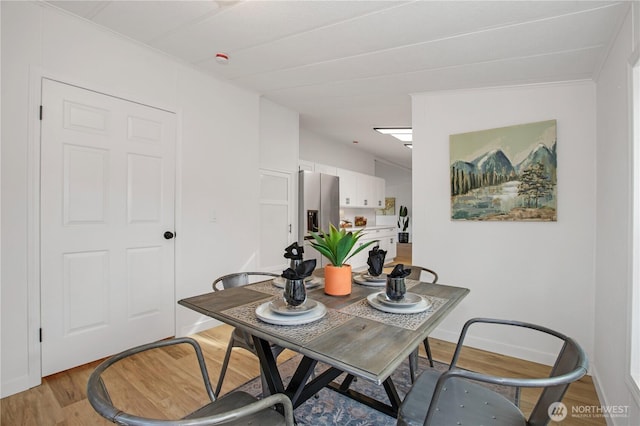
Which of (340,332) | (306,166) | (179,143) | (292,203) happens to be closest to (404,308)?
(340,332)

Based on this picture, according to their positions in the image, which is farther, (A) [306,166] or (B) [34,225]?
(A) [306,166]

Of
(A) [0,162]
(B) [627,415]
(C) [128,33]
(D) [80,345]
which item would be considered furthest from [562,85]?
(D) [80,345]

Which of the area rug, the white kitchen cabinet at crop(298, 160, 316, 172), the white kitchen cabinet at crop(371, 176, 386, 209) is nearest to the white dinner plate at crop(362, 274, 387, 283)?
the area rug

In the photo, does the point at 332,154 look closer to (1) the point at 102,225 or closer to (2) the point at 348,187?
(2) the point at 348,187

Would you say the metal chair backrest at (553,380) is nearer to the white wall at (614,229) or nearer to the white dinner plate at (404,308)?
the white dinner plate at (404,308)

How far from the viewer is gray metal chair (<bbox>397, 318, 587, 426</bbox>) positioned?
3.18 feet

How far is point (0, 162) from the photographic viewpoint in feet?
6.19

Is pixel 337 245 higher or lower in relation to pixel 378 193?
lower

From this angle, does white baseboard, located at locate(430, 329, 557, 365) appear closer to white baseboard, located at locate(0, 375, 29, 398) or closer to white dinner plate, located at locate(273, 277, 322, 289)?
white dinner plate, located at locate(273, 277, 322, 289)

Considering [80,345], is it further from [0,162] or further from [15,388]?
[0,162]

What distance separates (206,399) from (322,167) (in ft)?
12.3

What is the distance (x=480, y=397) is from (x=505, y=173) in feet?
6.90

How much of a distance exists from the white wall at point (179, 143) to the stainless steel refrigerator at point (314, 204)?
963mm

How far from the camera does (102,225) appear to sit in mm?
2354
